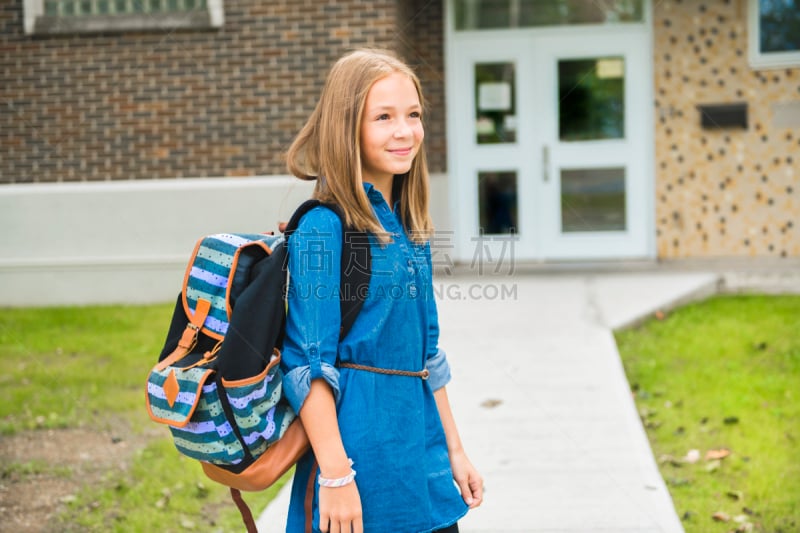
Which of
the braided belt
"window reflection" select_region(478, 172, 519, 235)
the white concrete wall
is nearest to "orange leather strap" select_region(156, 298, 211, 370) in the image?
the braided belt

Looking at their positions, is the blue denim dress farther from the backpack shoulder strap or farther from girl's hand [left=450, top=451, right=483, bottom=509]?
girl's hand [left=450, top=451, right=483, bottom=509]

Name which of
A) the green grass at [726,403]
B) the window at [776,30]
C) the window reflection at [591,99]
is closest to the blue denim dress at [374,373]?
the green grass at [726,403]

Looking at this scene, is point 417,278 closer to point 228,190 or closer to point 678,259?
point 228,190

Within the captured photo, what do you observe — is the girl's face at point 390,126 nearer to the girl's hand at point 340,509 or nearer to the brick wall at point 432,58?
the girl's hand at point 340,509

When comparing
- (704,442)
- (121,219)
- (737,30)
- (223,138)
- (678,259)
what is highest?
(737,30)

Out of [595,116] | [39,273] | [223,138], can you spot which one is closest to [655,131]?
[595,116]

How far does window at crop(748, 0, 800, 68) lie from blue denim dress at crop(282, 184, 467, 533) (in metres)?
8.58

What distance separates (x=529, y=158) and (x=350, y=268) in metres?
8.26

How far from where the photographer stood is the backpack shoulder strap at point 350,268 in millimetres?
1973

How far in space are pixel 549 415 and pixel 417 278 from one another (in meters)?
3.30

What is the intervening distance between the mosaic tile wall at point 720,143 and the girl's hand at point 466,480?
804 cm

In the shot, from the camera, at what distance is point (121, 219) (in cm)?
902

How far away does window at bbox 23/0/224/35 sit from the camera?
29.6ft

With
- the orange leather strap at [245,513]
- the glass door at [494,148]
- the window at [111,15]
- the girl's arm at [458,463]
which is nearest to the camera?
the orange leather strap at [245,513]
